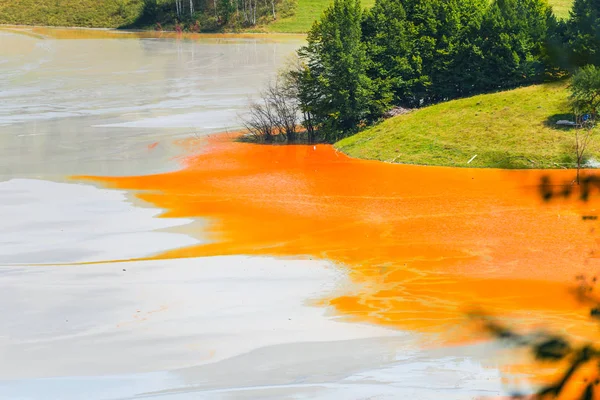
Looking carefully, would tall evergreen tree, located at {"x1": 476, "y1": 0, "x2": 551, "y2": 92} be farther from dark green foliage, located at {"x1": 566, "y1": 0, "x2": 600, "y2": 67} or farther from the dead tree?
dark green foliage, located at {"x1": 566, "y1": 0, "x2": 600, "y2": 67}

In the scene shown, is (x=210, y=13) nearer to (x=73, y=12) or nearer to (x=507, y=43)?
(x=73, y=12)

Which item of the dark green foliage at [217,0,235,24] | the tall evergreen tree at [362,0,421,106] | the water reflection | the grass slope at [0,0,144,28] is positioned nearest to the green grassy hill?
the grass slope at [0,0,144,28]

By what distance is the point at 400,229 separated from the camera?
3159 centimetres

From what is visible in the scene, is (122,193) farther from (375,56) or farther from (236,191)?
(375,56)

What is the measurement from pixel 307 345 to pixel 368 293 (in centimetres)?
425

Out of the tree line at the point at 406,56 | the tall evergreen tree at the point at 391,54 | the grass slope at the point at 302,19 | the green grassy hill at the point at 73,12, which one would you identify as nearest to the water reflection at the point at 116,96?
the grass slope at the point at 302,19

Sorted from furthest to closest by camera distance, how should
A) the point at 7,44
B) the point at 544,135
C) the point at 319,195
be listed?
the point at 7,44 → the point at 544,135 → the point at 319,195

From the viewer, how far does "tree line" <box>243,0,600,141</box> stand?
49344mm

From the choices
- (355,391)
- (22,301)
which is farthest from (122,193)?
(355,391)

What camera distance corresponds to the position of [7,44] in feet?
357

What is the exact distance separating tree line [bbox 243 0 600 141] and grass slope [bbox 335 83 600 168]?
195 cm

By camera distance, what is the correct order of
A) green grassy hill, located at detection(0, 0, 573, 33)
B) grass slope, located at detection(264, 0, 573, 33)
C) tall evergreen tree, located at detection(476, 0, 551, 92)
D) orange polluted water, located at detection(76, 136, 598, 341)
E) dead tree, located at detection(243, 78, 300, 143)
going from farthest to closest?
green grassy hill, located at detection(0, 0, 573, 33)
grass slope, located at detection(264, 0, 573, 33)
dead tree, located at detection(243, 78, 300, 143)
tall evergreen tree, located at detection(476, 0, 551, 92)
orange polluted water, located at detection(76, 136, 598, 341)

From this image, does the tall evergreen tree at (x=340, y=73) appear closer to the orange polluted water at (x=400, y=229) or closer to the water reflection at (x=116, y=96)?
the orange polluted water at (x=400, y=229)

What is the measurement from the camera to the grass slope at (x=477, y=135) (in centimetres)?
4227
